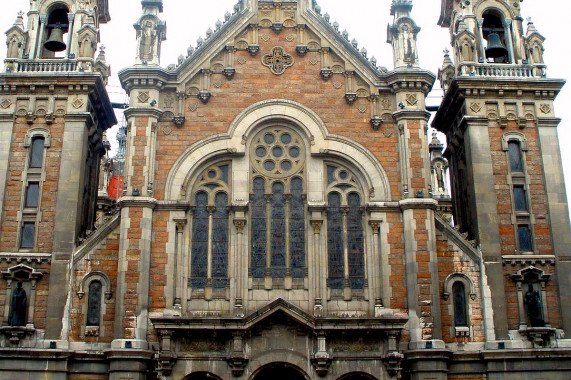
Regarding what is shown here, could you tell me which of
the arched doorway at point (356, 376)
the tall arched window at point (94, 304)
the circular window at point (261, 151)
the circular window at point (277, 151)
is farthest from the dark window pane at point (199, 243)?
the arched doorway at point (356, 376)

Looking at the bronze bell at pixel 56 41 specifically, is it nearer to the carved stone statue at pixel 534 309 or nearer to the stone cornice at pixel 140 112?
the stone cornice at pixel 140 112

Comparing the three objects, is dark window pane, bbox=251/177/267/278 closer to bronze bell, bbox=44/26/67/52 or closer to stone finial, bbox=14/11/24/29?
bronze bell, bbox=44/26/67/52

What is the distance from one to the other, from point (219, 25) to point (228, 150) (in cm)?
505

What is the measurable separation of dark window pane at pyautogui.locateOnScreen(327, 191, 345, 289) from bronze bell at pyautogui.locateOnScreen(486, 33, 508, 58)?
8.76 m

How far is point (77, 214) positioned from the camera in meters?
24.6

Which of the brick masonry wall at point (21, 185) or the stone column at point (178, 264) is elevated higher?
the brick masonry wall at point (21, 185)

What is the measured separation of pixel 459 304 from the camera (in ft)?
79.8

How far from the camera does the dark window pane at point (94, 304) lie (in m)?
23.7

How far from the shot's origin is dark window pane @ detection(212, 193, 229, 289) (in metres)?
24.4

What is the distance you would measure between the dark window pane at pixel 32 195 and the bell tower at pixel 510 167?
14733mm

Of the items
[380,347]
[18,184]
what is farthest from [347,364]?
[18,184]

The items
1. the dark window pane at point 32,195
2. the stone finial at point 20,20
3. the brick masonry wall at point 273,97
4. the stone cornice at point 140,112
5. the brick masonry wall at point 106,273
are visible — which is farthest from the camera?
the stone finial at point 20,20

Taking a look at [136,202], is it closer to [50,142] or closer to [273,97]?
[50,142]

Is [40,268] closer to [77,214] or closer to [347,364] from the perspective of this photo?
[77,214]
